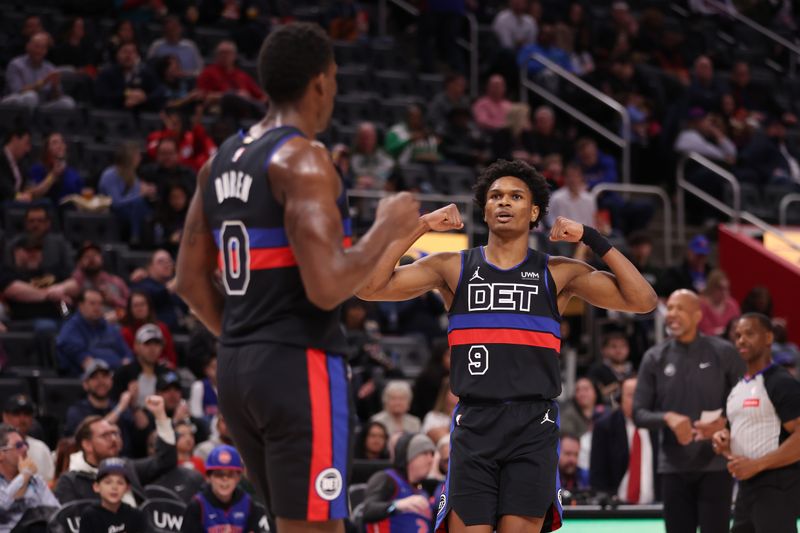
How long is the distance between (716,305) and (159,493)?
23.1 feet

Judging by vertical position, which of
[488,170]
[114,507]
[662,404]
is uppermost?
[488,170]

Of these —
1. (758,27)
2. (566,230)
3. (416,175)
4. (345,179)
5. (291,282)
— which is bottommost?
(291,282)

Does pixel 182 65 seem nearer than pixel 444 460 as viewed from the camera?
No

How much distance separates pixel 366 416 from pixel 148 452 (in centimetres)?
224

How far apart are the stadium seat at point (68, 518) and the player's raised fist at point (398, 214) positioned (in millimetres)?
5421

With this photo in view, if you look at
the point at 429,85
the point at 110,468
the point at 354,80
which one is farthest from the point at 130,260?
the point at 429,85

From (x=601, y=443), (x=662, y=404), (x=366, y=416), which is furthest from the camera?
(x=366, y=416)

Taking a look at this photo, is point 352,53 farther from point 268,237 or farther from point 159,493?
point 268,237

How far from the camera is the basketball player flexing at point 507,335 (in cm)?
617

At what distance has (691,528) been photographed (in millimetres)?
8320

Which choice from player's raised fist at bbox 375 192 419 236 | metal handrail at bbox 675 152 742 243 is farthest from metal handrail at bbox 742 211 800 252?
player's raised fist at bbox 375 192 419 236

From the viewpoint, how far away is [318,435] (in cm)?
409

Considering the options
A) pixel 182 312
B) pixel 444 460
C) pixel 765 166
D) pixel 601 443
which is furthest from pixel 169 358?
pixel 765 166

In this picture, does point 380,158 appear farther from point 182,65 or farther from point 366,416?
point 366,416
